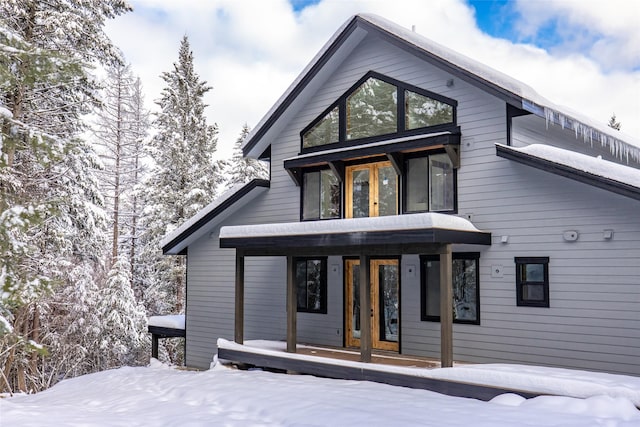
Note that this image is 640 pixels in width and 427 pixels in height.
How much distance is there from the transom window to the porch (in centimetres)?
402

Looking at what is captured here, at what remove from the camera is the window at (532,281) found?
8359mm

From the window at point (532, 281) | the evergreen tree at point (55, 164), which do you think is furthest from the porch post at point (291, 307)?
the evergreen tree at point (55, 164)

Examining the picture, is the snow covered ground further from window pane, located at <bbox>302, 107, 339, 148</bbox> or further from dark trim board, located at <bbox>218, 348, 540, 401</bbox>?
window pane, located at <bbox>302, 107, 339, 148</bbox>

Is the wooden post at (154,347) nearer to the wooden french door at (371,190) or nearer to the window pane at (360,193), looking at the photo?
the wooden french door at (371,190)

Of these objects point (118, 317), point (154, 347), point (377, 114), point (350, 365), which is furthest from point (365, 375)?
point (118, 317)

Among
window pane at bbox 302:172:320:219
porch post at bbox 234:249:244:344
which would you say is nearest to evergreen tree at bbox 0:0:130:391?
porch post at bbox 234:249:244:344

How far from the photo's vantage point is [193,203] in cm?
1998

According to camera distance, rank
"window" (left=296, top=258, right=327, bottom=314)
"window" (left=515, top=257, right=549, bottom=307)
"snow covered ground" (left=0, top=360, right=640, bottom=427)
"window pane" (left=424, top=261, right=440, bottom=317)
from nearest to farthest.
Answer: "snow covered ground" (left=0, top=360, right=640, bottom=427), "window" (left=515, top=257, right=549, bottom=307), "window pane" (left=424, top=261, right=440, bottom=317), "window" (left=296, top=258, right=327, bottom=314)

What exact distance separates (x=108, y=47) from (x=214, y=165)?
7074 mm

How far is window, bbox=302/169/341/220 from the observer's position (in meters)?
11.2

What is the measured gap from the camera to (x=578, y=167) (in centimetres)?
779

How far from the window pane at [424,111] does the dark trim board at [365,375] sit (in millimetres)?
4401

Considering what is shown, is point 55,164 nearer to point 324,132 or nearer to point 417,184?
point 324,132

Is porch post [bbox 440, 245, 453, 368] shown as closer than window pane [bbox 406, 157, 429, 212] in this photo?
Yes
